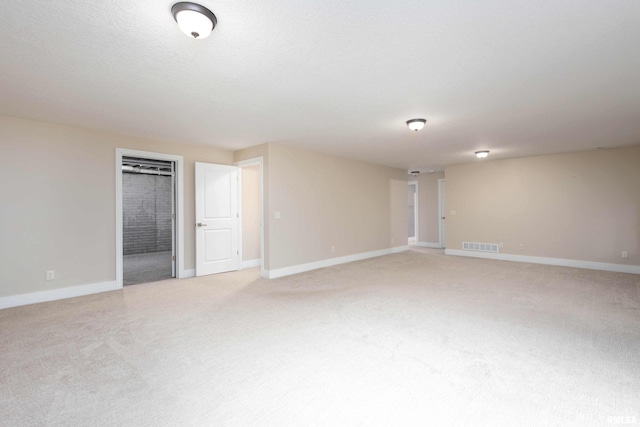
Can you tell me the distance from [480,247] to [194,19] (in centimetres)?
767

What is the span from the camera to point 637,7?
5.95ft

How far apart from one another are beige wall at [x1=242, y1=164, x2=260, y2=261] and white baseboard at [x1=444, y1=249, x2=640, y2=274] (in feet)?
16.7

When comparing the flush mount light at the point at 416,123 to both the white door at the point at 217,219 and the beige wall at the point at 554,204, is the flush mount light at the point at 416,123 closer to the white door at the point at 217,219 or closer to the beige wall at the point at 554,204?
the white door at the point at 217,219

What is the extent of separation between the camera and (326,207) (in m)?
6.46

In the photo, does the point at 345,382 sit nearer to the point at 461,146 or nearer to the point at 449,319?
the point at 449,319

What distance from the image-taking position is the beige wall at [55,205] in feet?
12.7

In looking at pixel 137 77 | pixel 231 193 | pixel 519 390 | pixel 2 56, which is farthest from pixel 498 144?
pixel 2 56

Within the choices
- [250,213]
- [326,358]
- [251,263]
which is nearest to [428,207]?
[250,213]

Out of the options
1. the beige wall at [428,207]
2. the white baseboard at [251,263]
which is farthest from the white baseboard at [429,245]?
the white baseboard at [251,263]

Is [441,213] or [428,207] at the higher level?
[428,207]

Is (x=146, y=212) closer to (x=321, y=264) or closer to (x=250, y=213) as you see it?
(x=250, y=213)

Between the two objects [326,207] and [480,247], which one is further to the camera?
[480,247]

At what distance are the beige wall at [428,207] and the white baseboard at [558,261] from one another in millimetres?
1791

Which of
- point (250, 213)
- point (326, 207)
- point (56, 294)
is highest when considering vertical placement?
point (326, 207)
